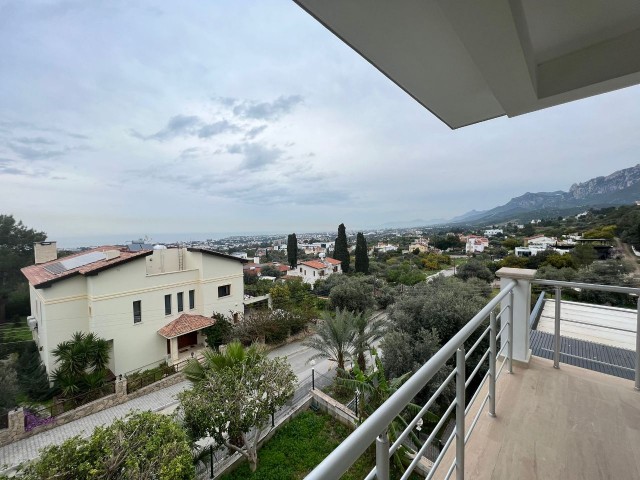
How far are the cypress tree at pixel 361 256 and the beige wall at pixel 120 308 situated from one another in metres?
15.0

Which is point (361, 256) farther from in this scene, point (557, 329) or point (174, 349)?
point (557, 329)

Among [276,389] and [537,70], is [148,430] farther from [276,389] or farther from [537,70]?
[537,70]

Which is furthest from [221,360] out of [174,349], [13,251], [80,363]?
[13,251]

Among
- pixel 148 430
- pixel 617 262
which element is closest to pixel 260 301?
pixel 148 430

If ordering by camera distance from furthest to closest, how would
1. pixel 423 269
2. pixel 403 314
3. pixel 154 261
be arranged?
pixel 423 269, pixel 154 261, pixel 403 314

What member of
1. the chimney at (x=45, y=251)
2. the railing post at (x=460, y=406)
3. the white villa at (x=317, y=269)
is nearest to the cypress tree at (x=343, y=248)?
the white villa at (x=317, y=269)

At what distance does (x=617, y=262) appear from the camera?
516 centimetres

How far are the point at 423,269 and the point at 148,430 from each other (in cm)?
2293

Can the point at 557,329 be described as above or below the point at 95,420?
above

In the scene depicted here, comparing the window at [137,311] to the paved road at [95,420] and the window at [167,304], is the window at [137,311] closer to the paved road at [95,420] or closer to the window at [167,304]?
the window at [167,304]

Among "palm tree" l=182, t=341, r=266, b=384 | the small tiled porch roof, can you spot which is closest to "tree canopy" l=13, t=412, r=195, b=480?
"palm tree" l=182, t=341, r=266, b=384

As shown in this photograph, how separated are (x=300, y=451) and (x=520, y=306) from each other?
5446mm

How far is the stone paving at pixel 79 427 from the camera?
253 inches

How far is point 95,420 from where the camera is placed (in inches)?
307
